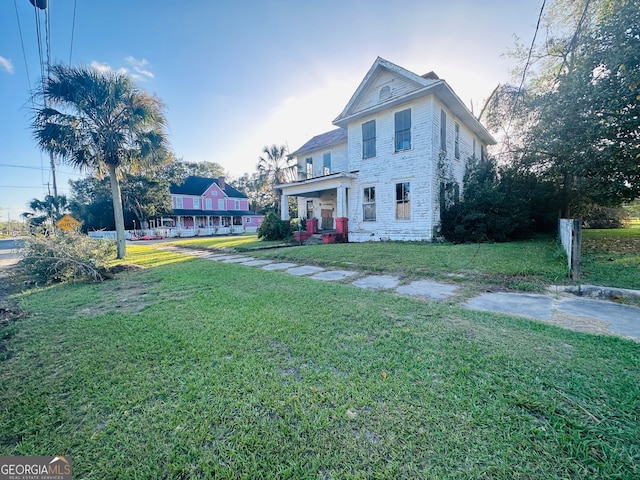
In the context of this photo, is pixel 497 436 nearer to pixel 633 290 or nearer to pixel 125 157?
pixel 633 290

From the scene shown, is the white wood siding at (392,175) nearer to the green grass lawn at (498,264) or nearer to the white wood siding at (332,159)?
the white wood siding at (332,159)

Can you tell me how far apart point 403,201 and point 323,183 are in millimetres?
3847

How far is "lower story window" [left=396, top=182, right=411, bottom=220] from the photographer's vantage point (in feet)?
35.2

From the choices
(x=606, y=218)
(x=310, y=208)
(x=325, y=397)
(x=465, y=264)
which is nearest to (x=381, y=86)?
(x=310, y=208)

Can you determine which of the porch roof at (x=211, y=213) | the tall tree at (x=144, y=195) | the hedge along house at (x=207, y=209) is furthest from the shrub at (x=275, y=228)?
the porch roof at (x=211, y=213)

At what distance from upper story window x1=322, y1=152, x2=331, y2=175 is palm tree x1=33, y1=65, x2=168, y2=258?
850cm

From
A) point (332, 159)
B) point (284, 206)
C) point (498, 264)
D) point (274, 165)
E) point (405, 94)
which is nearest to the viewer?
point (498, 264)

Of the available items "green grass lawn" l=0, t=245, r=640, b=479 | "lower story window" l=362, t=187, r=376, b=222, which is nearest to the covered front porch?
"lower story window" l=362, t=187, r=376, b=222

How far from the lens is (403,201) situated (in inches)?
428

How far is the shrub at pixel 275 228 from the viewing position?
1395cm

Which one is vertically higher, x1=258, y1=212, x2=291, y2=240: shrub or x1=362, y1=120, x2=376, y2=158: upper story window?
x1=362, y1=120, x2=376, y2=158: upper story window

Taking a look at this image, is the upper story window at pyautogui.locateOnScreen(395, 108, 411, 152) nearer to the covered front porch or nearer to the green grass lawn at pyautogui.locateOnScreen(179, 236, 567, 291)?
the covered front porch

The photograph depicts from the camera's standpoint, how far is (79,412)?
5.78 ft

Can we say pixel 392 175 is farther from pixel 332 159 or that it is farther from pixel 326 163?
pixel 326 163
